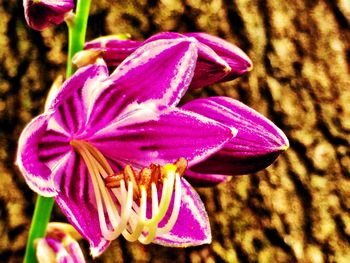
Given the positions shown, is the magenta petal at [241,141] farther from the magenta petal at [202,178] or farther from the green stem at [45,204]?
the green stem at [45,204]

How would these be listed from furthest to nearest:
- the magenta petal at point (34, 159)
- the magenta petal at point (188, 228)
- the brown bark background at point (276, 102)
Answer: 1. the brown bark background at point (276, 102)
2. the magenta petal at point (188, 228)
3. the magenta petal at point (34, 159)

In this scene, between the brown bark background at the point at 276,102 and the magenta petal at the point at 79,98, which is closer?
the magenta petal at the point at 79,98

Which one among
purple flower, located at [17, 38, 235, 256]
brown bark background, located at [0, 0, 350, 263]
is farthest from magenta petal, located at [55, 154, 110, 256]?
brown bark background, located at [0, 0, 350, 263]

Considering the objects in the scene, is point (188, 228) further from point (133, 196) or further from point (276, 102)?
point (276, 102)

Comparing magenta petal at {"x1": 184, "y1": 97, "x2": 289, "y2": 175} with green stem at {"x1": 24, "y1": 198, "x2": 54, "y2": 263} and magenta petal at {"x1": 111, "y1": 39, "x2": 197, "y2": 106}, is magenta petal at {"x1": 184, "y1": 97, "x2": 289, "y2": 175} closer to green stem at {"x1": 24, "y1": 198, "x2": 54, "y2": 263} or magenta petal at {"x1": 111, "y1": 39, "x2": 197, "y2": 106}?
magenta petal at {"x1": 111, "y1": 39, "x2": 197, "y2": 106}

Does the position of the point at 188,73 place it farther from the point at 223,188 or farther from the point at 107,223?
the point at 223,188

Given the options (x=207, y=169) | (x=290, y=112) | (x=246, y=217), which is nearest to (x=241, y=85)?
(x=290, y=112)

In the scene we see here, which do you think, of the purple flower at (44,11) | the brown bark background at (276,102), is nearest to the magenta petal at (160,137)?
the purple flower at (44,11)
